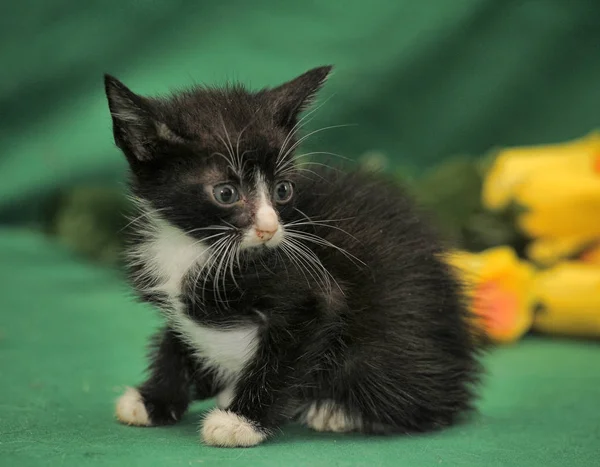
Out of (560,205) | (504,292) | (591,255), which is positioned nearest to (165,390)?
(504,292)

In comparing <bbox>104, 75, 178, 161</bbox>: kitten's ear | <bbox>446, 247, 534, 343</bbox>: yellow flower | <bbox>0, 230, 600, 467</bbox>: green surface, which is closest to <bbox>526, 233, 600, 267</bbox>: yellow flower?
<bbox>446, 247, 534, 343</bbox>: yellow flower

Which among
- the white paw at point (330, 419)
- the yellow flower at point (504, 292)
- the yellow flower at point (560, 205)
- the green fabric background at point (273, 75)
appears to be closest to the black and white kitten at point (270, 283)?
the white paw at point (330, 419)

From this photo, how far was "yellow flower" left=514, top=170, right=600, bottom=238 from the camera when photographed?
116 inches

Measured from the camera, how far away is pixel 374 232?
193cm

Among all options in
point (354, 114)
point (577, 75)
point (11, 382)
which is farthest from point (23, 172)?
point (577, 75)

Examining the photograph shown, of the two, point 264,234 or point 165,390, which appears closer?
point 264,234

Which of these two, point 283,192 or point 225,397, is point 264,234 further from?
point 225,397

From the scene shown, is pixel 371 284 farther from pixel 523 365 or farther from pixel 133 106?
pixel 523 365

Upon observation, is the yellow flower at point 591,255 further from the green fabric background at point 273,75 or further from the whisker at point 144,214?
Result: the whisker at point 144,214

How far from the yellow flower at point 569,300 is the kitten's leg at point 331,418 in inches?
48.1

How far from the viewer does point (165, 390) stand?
76.2 inches

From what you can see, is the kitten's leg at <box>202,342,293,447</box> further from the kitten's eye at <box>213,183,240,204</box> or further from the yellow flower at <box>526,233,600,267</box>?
the yellow flower at <box>526,233,600,267</box>

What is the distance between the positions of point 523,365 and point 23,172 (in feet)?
8.23

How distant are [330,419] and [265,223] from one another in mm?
493
